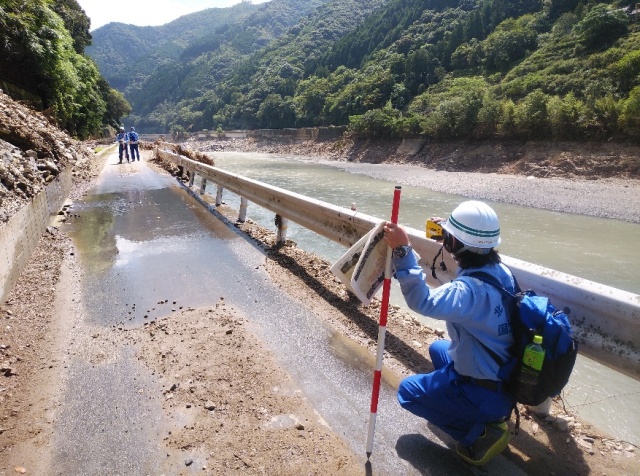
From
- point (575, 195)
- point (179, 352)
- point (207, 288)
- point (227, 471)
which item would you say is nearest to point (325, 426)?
point (227, 471)

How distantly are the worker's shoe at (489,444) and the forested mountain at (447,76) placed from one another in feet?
94.6

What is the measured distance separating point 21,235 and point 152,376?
344 centimetres

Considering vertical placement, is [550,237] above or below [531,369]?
below

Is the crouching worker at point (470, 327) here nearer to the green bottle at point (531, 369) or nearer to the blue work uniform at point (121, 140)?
the green bottle at point (531, 369)

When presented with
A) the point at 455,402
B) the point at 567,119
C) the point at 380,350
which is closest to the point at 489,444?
the point at 455,402

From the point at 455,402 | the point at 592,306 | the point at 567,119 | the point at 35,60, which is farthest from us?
the point at 567,119

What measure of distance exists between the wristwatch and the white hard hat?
0.28m

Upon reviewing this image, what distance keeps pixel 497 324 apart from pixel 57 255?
6.07 m

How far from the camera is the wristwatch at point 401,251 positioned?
2.35 metres

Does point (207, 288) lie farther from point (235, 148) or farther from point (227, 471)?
point (235, 148)

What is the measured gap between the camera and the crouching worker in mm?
2109

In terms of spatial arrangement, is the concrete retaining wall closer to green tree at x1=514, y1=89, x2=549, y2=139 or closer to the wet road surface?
the wet road surface

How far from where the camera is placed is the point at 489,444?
87.4 inches

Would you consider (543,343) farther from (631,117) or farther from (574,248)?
(631,117)
